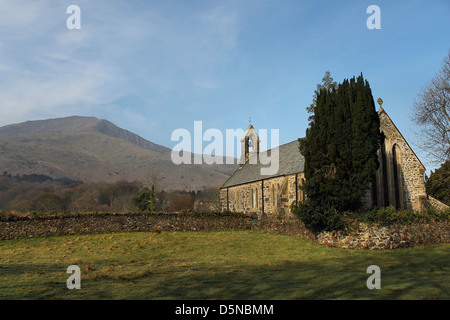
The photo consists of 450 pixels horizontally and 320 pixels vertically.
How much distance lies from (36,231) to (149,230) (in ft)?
27.6

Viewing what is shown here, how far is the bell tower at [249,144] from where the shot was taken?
46594 millimetres

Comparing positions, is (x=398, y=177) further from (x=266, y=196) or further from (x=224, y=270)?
(x=224, y=270)

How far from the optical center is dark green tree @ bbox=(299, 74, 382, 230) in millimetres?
19484

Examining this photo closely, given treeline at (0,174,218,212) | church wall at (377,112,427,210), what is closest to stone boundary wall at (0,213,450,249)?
church wall at (377,112,427,210)

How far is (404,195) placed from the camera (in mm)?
24750

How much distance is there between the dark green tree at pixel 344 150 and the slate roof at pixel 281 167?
6.35 m

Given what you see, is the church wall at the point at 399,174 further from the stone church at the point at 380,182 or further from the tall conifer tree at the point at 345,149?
the tall conifer tree at the point at 345,149

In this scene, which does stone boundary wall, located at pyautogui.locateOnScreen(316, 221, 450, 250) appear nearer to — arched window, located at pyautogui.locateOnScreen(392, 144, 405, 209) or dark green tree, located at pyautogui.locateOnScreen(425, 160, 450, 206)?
arched window, located at pyautogui.locateOnScreen(392, 144, 405, 209)

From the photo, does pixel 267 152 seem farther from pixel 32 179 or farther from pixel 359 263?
pixel 32 179

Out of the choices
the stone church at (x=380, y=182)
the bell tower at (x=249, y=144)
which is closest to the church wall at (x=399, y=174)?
the stone church at (x=380, y=182)

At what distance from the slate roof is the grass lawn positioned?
7.47m

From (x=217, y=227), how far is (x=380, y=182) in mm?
13378
